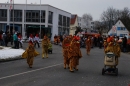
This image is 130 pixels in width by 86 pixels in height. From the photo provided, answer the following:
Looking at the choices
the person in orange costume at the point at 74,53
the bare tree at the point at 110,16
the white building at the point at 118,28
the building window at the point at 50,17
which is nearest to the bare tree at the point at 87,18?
the bare tree at the point at 110,16

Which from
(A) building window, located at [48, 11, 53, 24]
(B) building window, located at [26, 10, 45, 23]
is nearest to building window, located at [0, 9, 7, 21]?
(B) building window, located at [26, 10, 45, 23]

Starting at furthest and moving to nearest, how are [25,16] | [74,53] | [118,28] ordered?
[118,28]
[25,16]
[74,53]

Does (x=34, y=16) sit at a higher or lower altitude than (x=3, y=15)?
lower

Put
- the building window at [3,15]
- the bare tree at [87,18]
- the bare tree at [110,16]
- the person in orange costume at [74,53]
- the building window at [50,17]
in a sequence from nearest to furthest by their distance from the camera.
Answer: the person in orange costume at [74,53]
the building window at [3,15]
the building window at [50,17]
the bare tree at [110,16]
the bare tree at [87,18]

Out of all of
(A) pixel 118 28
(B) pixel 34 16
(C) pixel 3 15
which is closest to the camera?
(B) pixel 34 16

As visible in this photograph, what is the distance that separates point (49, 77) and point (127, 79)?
11.1 feet

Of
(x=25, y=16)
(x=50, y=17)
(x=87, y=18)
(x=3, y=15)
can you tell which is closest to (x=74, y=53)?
(x=25, y=16)

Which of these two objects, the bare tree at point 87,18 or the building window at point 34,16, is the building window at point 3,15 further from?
the bare tree at point 87,18

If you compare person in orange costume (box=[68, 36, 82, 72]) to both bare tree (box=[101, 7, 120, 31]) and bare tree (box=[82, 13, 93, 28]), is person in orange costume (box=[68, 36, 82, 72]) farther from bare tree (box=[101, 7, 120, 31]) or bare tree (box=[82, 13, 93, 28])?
bare tree (box=[82, 13, 93, 28])

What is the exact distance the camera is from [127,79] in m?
12.4

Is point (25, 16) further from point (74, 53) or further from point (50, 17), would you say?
point (74, 53)

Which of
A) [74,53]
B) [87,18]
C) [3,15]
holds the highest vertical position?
[87,18]

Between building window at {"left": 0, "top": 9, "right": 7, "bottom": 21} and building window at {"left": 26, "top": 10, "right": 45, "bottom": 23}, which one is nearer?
building window at {"left": 26, "top": 10, "right": 45, "bottom": 23}

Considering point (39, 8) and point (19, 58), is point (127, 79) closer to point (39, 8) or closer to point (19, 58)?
point (19, 58)
